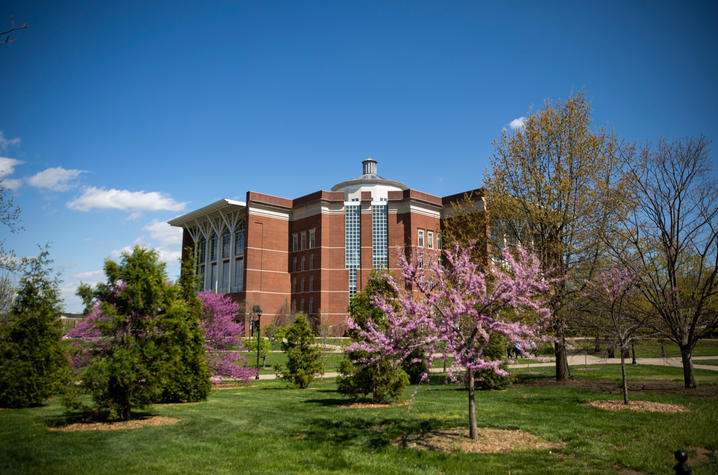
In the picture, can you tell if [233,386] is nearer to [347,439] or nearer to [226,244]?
[347,439]

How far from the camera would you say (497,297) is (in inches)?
310

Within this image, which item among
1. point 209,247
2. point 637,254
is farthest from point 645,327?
point 209,247

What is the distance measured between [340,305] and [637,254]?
43.8 meters

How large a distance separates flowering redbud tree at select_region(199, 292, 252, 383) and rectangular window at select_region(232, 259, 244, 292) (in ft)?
135

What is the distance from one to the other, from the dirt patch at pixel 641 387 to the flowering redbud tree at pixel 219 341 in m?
11.0

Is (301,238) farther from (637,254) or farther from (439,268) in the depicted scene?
(439,268)

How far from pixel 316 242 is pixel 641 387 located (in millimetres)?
47322

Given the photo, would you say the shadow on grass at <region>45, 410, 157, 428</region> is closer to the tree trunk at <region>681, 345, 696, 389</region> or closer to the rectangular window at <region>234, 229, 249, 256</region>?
the tree trunk at <region>681, 345, 696, 389</region>

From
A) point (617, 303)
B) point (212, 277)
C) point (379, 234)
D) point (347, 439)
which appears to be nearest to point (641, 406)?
point (617, 303)

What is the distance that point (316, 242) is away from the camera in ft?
195

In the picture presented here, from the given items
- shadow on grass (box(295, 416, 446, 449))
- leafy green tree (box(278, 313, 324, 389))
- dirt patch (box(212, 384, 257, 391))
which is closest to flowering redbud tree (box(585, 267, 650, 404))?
shadow on grass (box(295, 416, 446, 449))

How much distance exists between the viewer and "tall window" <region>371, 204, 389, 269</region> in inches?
2283

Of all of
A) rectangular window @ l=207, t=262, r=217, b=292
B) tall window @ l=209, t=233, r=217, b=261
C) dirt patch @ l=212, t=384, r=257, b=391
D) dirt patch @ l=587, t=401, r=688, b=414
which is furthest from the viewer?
tall window @ l=209, t=233, r=217, b=261

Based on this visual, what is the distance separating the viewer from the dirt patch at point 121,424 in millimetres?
9703
